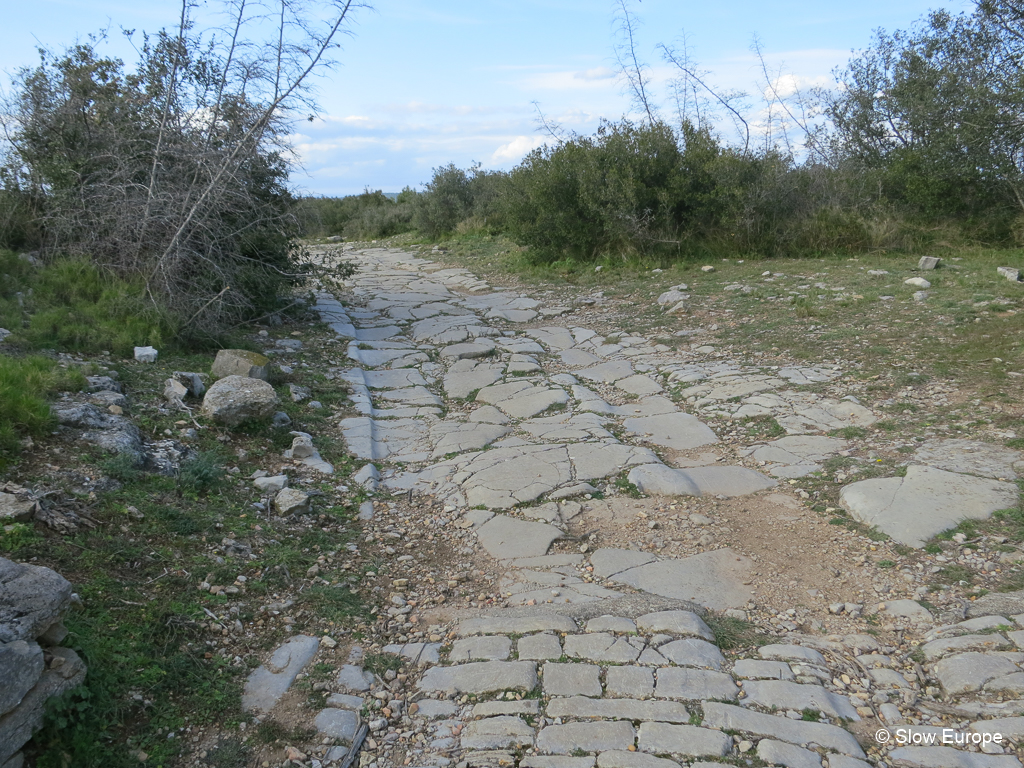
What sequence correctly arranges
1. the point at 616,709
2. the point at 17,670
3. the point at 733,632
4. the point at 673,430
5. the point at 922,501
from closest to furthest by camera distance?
the point at 17,670
the point at 616,709
the point at 733,632
the point at 922,501
the point at 673,430

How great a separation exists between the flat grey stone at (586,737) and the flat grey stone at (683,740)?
5cm

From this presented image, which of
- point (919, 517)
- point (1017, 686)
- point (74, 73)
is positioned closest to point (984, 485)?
point (919, 517)

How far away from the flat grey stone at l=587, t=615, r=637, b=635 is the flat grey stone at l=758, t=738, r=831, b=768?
0.74 metres

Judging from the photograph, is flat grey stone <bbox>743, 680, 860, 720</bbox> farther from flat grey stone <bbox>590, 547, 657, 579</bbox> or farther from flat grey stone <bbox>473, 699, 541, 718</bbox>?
flat grey stone <bbox>590, 547, 657, 579</bbox>

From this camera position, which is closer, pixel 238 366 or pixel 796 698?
pixel 796 698

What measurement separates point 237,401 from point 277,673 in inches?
101

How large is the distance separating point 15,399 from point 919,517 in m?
4.89

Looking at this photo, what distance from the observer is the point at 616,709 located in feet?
8.32

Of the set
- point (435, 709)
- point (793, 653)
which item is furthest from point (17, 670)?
point (793, 653)

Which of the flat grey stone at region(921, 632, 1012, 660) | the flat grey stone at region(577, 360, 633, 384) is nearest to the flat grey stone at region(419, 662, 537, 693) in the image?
the flat grey stone at region(921, 632, 1012, 660)

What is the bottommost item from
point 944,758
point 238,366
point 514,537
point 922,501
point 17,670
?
point 944,758

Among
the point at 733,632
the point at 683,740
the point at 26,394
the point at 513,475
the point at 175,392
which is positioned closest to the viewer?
the point at 683,740

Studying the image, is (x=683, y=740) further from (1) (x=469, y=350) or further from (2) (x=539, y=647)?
(1) (x=469, y=350)

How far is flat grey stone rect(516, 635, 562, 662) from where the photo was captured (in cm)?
285
